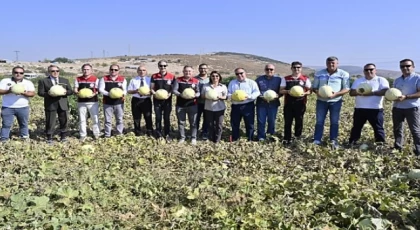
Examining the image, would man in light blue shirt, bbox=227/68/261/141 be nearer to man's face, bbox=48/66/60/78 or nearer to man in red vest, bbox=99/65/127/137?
man in red vest, bbox=99/65/127/137

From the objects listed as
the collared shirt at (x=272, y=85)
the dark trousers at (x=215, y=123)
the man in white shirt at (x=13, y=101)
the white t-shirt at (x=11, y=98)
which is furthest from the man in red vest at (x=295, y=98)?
the white t-shirt at (x=11, y=98)

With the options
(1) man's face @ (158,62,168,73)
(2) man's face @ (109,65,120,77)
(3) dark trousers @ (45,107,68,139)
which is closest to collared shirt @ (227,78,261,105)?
(1) man's face @ (158,62,168,73)

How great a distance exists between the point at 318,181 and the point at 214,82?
161 inches

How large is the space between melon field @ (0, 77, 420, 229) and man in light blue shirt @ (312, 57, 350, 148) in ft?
2.94

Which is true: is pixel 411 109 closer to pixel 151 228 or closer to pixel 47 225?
pixel 151 228

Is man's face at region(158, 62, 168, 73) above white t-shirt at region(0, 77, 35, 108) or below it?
above

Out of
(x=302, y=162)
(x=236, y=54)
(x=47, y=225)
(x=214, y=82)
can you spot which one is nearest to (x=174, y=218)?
(x=47, y=225)

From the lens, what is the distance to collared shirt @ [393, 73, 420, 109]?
7594mm

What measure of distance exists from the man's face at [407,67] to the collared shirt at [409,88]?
0.09 meters

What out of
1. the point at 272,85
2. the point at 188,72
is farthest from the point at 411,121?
the point at 188,72

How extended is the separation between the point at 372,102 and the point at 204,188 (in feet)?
14.6

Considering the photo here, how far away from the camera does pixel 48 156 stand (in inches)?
281

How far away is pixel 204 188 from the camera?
16.9ft

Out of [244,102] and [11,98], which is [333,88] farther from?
[11,98]
